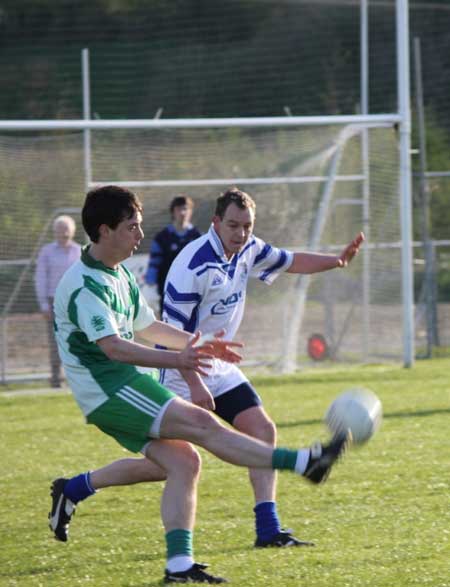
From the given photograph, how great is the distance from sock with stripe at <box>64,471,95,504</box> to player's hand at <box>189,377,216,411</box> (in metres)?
0.80

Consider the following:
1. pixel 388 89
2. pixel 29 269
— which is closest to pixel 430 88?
pixel 388 89

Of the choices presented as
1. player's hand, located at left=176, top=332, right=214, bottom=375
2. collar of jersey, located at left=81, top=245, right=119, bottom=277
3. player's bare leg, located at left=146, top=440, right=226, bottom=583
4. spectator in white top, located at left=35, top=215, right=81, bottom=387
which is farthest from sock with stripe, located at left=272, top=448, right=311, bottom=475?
spectator in white top, located at left=35, top=215, right=81, bottom=387

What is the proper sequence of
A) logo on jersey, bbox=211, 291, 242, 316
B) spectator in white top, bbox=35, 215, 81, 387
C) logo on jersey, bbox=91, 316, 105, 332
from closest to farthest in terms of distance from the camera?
1. logo on jersey, bbox=91, 316, 105, 332
2. logo on jersey, bbox=211, 291, 242, 316
3. spectator in white top, bbox=35, 215, 81, 387

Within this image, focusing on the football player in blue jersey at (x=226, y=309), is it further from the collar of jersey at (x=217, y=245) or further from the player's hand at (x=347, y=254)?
the player's hand at (x=347, y=254)

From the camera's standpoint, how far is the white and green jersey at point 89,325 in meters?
5.08

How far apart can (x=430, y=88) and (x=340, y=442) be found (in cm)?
2387

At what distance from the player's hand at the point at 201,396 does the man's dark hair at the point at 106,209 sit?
836 mm

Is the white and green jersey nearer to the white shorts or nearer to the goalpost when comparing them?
the white shorts

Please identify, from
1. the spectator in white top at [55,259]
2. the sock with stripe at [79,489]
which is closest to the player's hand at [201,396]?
the sock with stripe at [79,489]

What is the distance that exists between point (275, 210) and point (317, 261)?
24.3 feet

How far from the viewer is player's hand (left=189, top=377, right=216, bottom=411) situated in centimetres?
557

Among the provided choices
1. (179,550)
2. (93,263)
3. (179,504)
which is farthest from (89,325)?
(179,550)

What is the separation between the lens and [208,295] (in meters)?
6.21

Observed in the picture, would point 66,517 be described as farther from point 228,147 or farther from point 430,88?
point 430,88
